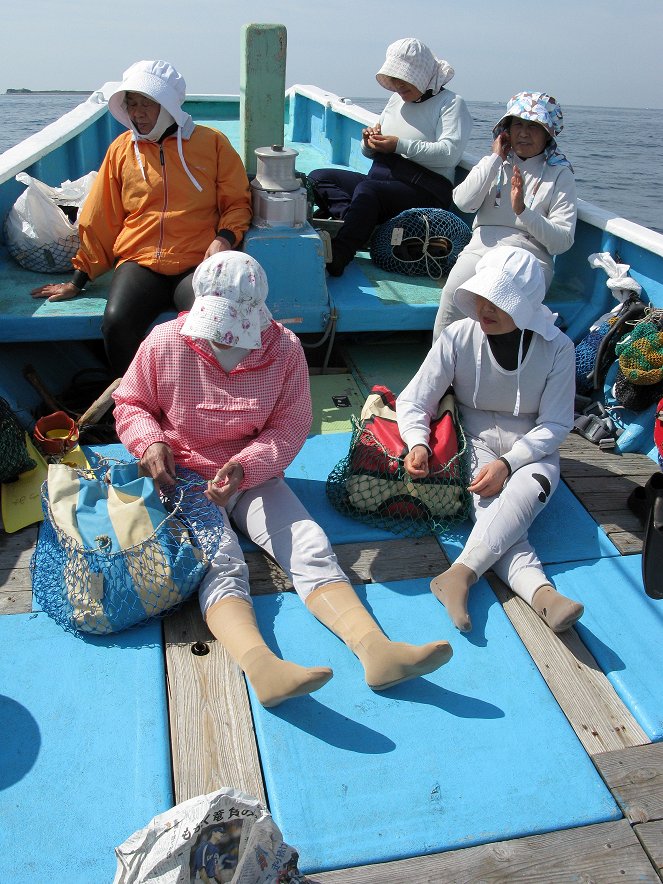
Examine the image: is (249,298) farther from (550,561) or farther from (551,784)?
(551,784)

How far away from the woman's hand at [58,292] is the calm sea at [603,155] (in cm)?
234

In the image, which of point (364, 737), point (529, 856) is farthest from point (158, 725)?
point (529, 856)

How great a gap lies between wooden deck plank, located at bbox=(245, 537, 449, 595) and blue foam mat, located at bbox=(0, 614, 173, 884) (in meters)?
0.43

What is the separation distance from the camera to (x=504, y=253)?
8.57ft

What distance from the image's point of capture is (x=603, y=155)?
9.91m

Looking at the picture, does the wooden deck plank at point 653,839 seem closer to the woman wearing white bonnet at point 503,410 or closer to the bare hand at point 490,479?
the woman wearing white bonnet at point 503,410

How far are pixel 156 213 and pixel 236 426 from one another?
1451mm

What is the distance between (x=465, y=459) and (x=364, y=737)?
121cm

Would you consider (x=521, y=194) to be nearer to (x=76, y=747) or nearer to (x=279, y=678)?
(x=279, y=678)

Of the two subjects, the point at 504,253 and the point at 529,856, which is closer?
the point at 529,856

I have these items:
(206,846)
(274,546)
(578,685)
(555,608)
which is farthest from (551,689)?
(206,846)

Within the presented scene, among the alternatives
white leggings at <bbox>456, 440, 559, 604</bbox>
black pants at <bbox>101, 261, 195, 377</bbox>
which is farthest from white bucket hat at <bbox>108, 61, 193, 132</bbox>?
white leggings at <bbox>456, 440, 559, 604</bbox>

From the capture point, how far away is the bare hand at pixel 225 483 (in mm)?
2381

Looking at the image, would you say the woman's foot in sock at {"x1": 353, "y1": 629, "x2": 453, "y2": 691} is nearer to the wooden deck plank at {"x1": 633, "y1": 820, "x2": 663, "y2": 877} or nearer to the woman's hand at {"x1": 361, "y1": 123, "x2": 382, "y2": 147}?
the wooden deck plank at {"x1": 633, "y1": 820, "x2": 663, "y2": 877}
